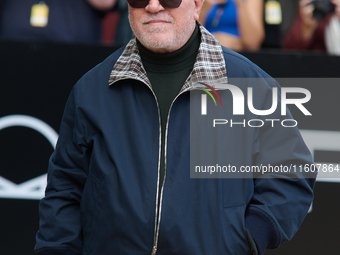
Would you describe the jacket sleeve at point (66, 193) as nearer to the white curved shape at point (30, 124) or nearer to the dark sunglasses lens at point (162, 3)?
the dark sunglasses lens at point (162, 3)

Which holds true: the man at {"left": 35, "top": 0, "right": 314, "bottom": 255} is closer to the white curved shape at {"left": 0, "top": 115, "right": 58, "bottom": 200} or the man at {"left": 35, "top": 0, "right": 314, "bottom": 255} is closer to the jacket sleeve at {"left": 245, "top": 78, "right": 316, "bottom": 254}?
the jacket sleeve at {"left": 245, "top": 78, "right": 316, "bottom": 254}

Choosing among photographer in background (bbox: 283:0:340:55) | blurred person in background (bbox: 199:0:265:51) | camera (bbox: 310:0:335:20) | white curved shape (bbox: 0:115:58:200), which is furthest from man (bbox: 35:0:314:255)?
camera (bbox: 310:0:335:20)

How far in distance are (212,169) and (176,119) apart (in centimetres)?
23

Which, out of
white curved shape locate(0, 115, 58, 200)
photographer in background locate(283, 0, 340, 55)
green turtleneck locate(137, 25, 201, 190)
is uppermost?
photographer in background locate(283, 0, 340, 55)

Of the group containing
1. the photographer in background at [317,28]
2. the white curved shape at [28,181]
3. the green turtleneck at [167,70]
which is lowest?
the white curved shape at [28,181]

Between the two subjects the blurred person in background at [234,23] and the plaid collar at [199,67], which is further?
the blurred person in background at [234,23]

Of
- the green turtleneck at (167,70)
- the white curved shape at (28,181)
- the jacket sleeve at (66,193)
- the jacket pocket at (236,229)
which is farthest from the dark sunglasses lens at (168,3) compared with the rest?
the white curved shape at (28,181)

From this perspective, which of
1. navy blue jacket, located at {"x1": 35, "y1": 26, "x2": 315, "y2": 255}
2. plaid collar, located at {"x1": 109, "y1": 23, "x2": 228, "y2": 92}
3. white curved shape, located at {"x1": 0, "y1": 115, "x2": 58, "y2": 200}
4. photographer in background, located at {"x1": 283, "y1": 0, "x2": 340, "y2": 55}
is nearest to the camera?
navy blue jacket, located at {"x1": 35, "y1": 26, "x2": 315, "y2": 255}

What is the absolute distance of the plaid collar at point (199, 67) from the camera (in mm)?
1949

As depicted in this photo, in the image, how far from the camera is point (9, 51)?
131 inches

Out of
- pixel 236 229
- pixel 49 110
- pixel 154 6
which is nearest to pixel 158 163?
pixel 236 229

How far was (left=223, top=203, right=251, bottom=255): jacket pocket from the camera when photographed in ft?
6.03

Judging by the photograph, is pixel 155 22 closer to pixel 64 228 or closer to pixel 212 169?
pixel 212 169

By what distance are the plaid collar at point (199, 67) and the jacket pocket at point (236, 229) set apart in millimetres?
484
